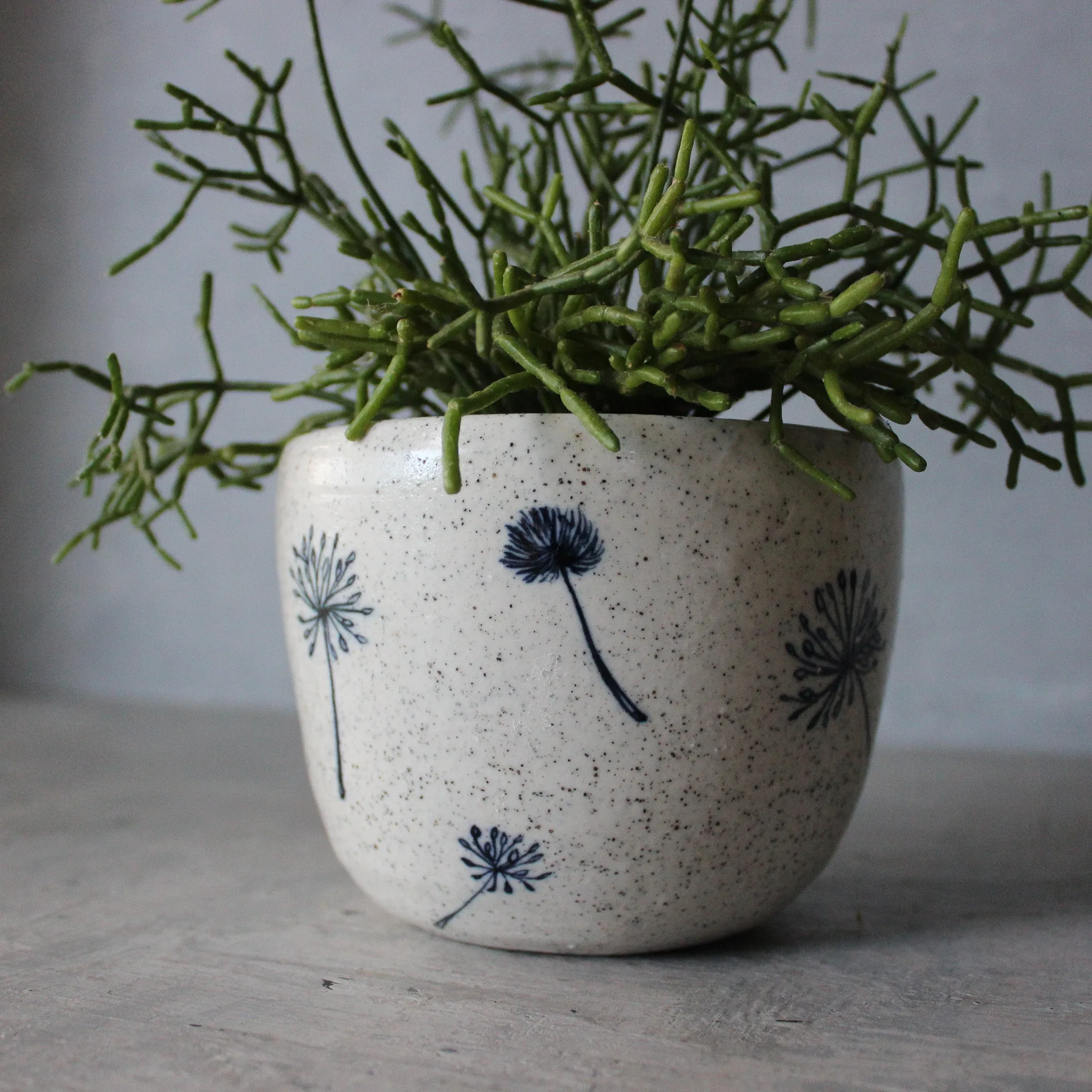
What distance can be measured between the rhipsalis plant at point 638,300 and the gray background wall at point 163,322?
64 cm

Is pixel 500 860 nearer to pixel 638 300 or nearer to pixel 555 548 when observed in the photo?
pixel 555 548

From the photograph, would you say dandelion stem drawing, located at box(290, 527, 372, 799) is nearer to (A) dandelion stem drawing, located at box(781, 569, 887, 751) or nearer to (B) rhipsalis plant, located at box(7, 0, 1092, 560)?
(B) rhipsalis plant, located at box(7, 0, 1092, 560)

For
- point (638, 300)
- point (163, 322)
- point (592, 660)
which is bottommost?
point (592, 660)

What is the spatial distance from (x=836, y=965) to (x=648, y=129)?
37 centimetres

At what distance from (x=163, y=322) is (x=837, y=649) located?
3.42ft

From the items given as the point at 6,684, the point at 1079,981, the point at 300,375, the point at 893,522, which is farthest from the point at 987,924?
the point at 6,684

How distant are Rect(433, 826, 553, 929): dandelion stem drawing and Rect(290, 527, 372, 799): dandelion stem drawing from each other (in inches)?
2.6

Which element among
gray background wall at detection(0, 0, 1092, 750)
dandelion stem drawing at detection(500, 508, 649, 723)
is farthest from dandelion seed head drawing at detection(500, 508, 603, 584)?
gray background wall at detection(0, 0, 1092, 750)

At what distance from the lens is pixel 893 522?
442 millimetres

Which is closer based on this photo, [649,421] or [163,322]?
[649,421]

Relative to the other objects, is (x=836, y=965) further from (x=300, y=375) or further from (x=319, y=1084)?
(x=300, y=375)

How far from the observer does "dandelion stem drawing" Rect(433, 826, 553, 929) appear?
0.40 metres

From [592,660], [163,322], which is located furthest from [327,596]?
[163,322]

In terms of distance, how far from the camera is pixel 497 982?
1.35 feet
